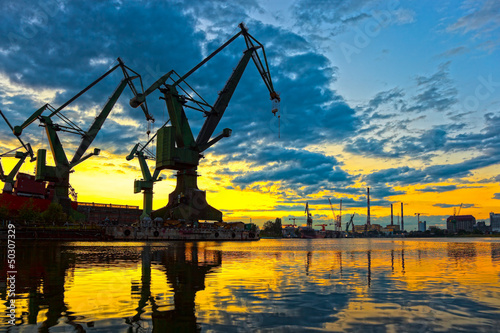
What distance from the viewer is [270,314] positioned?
12648mm

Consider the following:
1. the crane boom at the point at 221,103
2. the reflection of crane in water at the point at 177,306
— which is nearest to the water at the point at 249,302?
the reflection of crane in water at the point at 177,306

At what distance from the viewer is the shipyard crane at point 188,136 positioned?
99.4 m

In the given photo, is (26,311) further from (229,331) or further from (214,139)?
(214,139)

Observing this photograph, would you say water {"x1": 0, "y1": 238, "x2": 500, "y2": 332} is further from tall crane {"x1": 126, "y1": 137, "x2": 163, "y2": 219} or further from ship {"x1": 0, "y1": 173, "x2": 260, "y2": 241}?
tall crane {"x1": 126, "y1": 137, "x2": 163, "y2": 219}

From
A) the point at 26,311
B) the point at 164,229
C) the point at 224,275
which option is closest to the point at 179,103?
the point at 164,229

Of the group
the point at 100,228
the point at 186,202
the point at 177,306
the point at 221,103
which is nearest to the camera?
the point at 177,306

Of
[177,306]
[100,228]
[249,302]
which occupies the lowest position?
[100,228]

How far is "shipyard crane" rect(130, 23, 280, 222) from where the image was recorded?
9944cm

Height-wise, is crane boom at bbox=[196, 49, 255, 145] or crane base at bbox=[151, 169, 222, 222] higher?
crane boom at bbox=[196, 49, 255, 145]

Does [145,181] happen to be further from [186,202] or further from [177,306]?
[177,306]

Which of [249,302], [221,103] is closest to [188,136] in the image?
[221,103]

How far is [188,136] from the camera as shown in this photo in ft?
341

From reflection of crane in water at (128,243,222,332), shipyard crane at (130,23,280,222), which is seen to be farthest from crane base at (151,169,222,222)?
reflection of crane in water at (128,243,222,332)

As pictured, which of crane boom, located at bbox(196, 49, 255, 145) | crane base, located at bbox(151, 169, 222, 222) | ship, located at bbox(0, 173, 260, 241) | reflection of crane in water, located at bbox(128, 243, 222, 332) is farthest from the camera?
crane base, located at bbox(151, 169, 222, 222)
